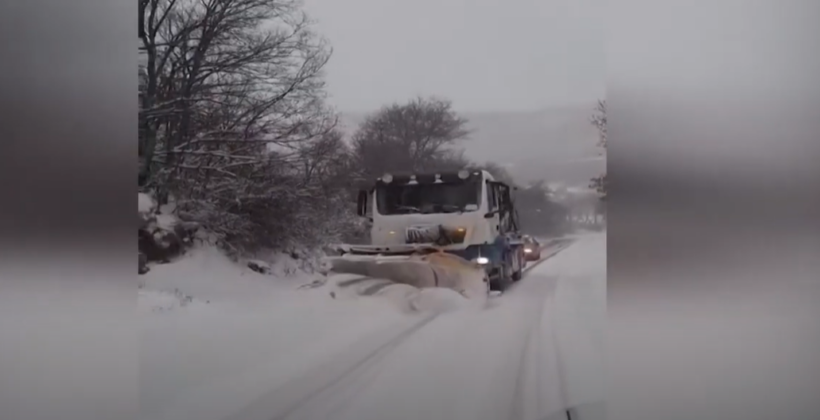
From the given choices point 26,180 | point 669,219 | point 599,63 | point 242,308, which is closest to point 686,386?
point 669,219

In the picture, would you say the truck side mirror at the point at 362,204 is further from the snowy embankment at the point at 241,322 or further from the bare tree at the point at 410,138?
the snowy embankment at the point at 241,322

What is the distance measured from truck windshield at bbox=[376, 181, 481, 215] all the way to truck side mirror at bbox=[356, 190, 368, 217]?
0.04 m

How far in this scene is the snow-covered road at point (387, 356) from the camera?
1.91m

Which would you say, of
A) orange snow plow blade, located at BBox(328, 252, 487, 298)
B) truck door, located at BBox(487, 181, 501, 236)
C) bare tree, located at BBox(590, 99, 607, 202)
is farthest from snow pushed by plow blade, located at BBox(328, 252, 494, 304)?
bare tree, located at BBox(590, 99, 607, 202)

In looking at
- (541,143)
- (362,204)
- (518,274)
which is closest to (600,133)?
(541,143)

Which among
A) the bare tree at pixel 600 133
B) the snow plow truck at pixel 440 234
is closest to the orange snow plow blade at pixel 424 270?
the snow plow truck at pixel 440 234

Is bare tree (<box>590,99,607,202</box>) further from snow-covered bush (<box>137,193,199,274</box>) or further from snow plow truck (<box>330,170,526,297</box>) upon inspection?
snow-covered bush (<box>137,193,199,274</box>)

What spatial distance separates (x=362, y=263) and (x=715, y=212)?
1.14 meters

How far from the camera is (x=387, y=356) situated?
6.42 ft

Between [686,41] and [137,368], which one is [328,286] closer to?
[137,368]

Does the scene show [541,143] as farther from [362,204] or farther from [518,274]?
[362,204]

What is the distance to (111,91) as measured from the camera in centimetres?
203

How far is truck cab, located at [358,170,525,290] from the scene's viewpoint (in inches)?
76.4

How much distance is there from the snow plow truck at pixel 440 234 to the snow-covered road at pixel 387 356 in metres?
0.09
